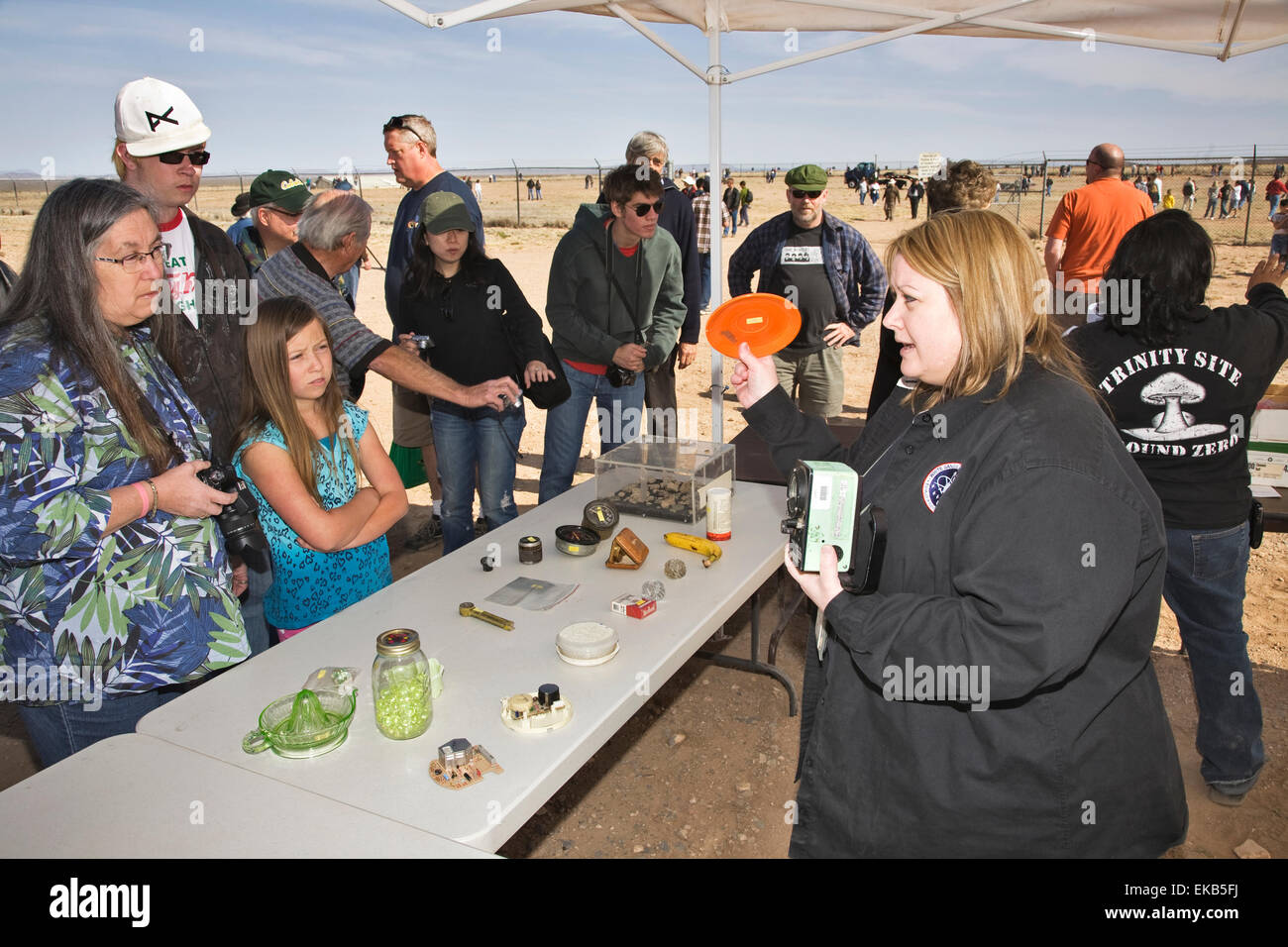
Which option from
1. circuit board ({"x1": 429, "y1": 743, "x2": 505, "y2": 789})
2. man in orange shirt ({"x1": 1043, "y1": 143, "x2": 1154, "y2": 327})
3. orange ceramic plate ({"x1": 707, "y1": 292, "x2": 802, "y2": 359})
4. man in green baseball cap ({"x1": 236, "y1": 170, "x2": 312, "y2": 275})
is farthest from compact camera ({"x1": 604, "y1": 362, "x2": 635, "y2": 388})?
man in orange shirt ({"x1": 1043, "y1": 143, "x2": 1154, "y2": 327})

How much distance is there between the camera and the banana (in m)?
2.65

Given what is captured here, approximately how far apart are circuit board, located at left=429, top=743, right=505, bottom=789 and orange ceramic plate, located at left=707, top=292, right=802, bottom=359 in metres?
1.16

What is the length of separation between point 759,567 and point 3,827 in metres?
1.89

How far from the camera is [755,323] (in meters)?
2.30

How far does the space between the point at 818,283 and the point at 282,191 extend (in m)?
3.00

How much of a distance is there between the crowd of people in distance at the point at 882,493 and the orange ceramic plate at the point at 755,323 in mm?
155

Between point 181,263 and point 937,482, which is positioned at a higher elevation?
point 181,263

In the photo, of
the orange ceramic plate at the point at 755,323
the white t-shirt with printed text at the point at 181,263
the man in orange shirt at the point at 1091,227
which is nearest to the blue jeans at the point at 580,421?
the white t-shirt with printed text at the point at 181,263

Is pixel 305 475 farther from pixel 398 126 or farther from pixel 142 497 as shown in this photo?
pixel 398 126

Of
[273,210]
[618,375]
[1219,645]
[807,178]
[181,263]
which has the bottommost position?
[1219,645]

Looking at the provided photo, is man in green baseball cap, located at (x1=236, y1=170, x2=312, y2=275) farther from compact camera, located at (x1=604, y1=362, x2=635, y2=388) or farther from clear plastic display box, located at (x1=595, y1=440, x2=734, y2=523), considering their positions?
clear plastic display box, located at (x1=595, y1=440, x2=734, y2=523)

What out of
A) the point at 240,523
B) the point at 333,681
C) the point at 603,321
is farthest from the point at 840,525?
the point at 603,321
